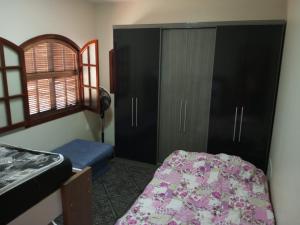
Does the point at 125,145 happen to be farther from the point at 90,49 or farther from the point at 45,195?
the point at 45,195

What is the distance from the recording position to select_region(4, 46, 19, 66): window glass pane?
2506 mm

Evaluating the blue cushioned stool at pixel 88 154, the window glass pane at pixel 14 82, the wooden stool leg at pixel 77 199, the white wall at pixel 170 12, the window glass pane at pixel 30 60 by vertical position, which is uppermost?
the white wall at pixel 170 12

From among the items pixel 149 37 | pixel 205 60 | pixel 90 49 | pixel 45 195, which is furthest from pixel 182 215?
pixel 90 49

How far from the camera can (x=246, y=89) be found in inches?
110

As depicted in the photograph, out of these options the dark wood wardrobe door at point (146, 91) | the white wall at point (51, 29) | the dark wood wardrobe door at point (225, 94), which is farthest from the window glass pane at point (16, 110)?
the dark wood wardrobe door at point (225, 94)

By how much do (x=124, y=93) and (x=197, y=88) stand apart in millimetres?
1018

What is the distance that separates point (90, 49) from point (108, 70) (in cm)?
50

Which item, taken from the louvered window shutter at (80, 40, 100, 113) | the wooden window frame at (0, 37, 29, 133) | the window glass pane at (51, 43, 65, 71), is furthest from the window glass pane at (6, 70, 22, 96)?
the louvered window shutter at (80, 40, 100, 113)

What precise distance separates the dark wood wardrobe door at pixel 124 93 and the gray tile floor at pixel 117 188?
0.23 meters

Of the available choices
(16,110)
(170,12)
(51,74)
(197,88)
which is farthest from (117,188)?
(170,12)

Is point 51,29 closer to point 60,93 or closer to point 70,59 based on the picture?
point 70,59

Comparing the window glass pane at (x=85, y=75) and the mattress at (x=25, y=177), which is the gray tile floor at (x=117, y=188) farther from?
the mattress at (x=25, y=177)

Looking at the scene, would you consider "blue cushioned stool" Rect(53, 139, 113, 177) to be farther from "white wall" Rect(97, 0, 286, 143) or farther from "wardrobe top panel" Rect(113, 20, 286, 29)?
"wardrobe top panel" Rect(113, 20, 286, 29)

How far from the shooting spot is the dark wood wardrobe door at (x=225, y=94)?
109 inches
